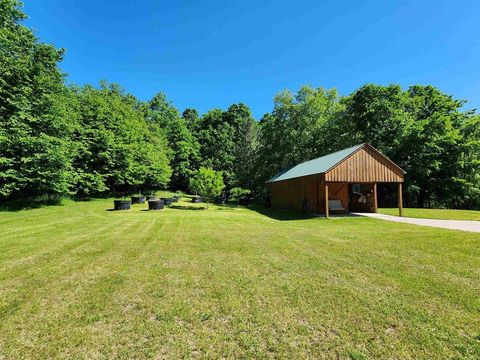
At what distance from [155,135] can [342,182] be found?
101 ft

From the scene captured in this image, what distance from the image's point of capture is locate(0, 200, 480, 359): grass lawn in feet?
9.29

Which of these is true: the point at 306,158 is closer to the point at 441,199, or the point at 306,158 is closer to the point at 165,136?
the point at 441,199

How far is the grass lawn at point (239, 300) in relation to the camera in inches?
111

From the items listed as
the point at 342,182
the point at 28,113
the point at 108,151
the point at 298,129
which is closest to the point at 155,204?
the point at 28,113

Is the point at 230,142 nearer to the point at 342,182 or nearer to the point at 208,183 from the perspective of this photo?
the point at 208,183

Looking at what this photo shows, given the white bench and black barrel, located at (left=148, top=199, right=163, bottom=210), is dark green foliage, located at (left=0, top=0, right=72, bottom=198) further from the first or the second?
the white bench

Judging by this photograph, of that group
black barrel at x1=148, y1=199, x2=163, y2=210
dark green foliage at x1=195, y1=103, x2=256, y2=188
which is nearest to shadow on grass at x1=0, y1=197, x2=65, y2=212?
black barrel at x1=148, y1=199, x2=163, y2=210

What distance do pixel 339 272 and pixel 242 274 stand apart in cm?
205

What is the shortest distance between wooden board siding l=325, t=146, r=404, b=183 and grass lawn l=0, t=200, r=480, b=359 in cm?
767

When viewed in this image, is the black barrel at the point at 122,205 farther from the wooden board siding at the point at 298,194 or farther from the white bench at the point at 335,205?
the white bench at the point at 335,205

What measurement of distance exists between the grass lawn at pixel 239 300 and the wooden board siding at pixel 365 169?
767 cm

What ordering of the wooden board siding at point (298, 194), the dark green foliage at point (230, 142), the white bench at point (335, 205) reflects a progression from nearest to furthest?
1. the wooden board siding at point (298, 194)
2. the white bench at point (335, 205)
3. the dark green foliage at point (230, 142)

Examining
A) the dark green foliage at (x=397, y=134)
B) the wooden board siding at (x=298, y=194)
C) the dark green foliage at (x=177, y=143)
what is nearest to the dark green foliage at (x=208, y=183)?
the wooden board siding at (x=298, y=194)

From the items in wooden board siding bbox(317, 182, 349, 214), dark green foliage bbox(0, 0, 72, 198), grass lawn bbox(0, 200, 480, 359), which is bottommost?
grass lawn bbox(0, 200, 480, 359)
